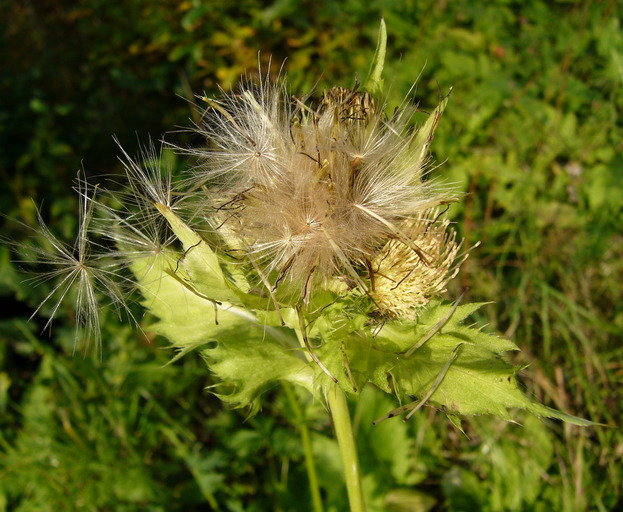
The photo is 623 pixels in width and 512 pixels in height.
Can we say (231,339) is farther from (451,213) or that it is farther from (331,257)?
(451,213)

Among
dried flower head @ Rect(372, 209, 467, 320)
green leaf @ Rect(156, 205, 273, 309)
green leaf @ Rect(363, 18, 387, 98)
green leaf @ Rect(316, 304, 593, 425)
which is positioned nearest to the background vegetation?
green leaf @ Rect(363, 18, 387, 98)

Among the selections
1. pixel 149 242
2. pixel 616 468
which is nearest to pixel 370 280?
pixel 149 242

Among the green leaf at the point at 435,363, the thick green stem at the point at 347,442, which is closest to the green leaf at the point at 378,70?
the green leaf at the point at 435,363

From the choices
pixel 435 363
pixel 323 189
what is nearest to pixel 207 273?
pixel 323 189

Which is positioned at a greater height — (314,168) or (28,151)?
(28,151)

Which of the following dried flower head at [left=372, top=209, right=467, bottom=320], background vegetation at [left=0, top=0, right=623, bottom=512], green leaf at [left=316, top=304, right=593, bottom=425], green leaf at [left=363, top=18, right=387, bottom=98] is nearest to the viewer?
green leaf at [left=316, top=304, right=593, bottom=425]

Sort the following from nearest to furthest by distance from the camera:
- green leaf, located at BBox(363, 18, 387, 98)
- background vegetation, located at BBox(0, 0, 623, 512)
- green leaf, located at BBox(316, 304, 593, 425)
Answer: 1. green leaf, located at BBox(316, 304, 593, 425)
2. green leaf, located at BBox(363, 18, 387, 98)
3. background vegetation, located at BBox(0, 0, 623, 512)

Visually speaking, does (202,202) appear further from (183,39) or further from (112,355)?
(183,39)

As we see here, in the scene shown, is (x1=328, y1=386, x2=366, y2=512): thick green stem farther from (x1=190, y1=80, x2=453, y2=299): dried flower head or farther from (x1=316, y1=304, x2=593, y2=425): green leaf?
(x1=190, y1=80, x2=453, y2=299): dried flower head
